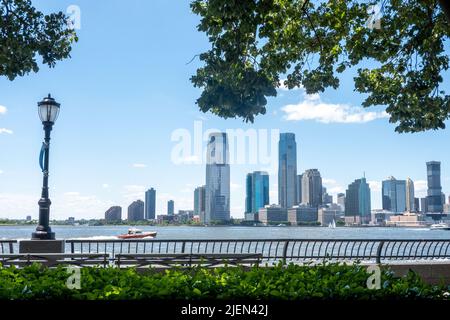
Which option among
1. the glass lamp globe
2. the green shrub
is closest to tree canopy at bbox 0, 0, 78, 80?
the glass lamp globe

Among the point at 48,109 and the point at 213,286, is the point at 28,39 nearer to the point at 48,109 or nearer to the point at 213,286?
the point at 48,109

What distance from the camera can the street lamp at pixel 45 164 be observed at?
14.1 m

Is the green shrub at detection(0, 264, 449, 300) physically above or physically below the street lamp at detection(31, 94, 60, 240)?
below

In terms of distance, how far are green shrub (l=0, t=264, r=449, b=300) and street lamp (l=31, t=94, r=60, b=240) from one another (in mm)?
9101

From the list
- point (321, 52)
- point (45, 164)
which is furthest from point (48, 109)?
point (321, 52)

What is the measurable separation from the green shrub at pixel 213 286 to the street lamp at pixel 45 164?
910 centimetres

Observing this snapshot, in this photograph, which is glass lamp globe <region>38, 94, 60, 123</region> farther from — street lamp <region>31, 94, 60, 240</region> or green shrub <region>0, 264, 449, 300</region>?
green shrub <region>0, 264, 449, 300</region>

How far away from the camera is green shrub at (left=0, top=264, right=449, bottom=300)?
15.0ft

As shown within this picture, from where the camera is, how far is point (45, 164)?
1473 cm

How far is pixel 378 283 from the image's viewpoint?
502 centimetres

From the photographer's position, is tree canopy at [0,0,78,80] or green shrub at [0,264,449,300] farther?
tree canopy at [0,0,78,80]

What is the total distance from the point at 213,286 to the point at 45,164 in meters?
11.2

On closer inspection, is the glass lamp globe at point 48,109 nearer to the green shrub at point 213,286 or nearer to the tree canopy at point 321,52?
the tree canopy at point 321,52
